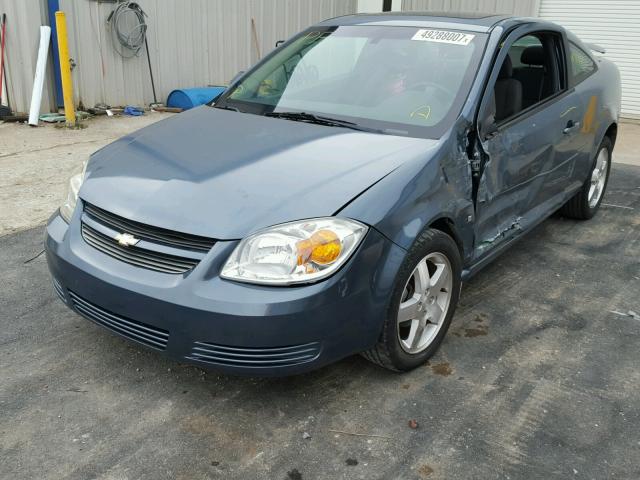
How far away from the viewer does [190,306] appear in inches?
96.1

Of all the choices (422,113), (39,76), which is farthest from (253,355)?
(39,76)

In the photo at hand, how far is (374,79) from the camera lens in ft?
11.7

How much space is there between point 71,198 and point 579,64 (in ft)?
11.6

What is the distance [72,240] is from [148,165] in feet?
1.56

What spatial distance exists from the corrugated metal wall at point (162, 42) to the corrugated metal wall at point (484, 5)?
5.39 feet

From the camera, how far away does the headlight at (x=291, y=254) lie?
8.09 feet

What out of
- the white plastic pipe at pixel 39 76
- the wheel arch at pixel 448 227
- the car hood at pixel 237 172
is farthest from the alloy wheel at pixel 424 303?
the white plastic pipe at pixel 39 76

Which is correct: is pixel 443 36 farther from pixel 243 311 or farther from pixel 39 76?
pixel 39 76

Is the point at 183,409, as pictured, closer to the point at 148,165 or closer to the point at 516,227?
the point at 148,165

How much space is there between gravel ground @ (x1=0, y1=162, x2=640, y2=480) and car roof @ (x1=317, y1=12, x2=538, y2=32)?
162 cm

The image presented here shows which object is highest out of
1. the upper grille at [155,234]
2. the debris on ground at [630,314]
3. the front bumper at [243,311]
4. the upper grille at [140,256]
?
the upper grille at [155,234]

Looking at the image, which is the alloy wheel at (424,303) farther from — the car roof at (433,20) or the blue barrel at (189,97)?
the blue barrel at (189,97)

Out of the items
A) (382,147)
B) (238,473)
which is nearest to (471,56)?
(382,147)

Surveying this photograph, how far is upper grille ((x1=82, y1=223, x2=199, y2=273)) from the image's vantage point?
2.54m
